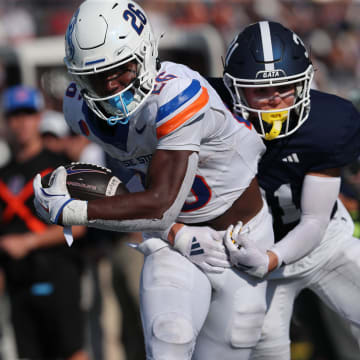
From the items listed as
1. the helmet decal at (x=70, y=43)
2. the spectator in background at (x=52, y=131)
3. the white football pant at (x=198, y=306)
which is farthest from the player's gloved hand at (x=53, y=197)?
the spectator in background at (x=52, y=131)

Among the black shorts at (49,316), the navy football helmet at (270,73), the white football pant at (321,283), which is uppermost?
the navy football helmet at (270,73)

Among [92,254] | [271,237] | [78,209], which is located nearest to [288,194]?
[271,237]

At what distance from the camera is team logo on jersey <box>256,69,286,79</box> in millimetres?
2943

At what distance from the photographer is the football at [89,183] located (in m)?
2.62

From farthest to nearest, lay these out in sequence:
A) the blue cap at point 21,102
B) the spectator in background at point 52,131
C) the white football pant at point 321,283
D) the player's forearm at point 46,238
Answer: the spectator in background at point 52,131
the blue cap at point 21,102
the player's forearm at point 46,238
the white football pant at point 321,283

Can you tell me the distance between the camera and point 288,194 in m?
3.21

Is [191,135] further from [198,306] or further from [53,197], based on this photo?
[198,306]

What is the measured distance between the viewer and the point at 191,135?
2.56 m

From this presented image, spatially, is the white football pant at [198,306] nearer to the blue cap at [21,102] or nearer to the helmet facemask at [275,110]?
the helmet facemask at [275,110]

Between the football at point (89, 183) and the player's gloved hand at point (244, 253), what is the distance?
1.81ft

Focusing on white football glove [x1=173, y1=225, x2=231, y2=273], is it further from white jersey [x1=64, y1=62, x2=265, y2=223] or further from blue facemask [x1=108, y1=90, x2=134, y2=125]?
blue facemask [x1=108, y1=90, x2=134, y2=125]

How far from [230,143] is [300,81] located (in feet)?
1.46

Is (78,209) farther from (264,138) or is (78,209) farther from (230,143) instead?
(264,138)

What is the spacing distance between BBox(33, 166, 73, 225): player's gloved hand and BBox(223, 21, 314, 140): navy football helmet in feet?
2.89
